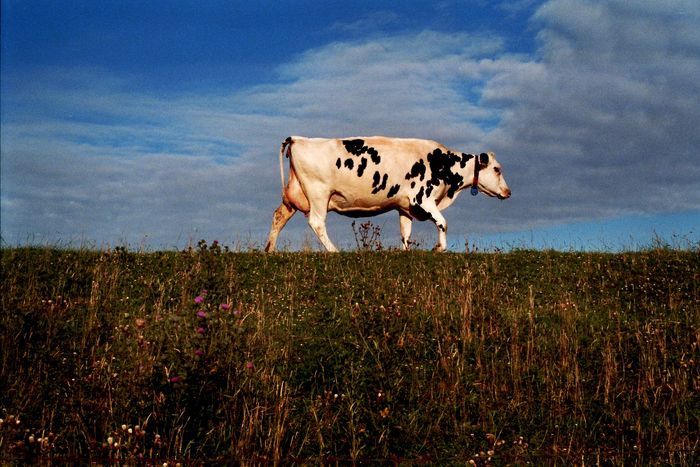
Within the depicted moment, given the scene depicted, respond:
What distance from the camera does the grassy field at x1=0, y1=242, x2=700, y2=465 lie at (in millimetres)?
6227

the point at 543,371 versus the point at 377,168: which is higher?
the point at 377,168

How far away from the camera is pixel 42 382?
750cm

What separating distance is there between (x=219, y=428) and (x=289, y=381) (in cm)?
165

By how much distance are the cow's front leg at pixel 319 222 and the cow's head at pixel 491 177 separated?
541 centimetres

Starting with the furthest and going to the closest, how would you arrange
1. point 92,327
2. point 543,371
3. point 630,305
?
point 630,305 < point 92,327 < point 543,371

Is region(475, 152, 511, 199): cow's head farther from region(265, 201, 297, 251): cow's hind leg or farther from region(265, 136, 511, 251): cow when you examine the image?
region(265, 201, 297, 251): cow's hind leg

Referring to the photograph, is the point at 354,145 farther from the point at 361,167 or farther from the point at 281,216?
the point at 281,216

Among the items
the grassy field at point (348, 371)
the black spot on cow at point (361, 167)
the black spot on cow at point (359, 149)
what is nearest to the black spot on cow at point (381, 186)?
the black spot on cow at point (359, 149)

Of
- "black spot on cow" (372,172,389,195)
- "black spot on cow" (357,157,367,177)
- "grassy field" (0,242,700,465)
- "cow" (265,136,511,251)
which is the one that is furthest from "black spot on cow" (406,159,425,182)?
"grassy field" (0,242,700,465)

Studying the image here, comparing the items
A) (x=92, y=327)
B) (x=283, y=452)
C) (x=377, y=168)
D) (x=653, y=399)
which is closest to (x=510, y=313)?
(x=653, y=399)

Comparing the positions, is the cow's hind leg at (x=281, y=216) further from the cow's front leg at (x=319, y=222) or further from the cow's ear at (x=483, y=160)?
the cow's ear at (x=483, y=160)

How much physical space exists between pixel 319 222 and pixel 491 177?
6219 millimetres

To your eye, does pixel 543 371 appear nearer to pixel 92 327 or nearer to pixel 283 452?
pixel 283 452

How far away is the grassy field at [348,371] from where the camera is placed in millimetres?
6227
